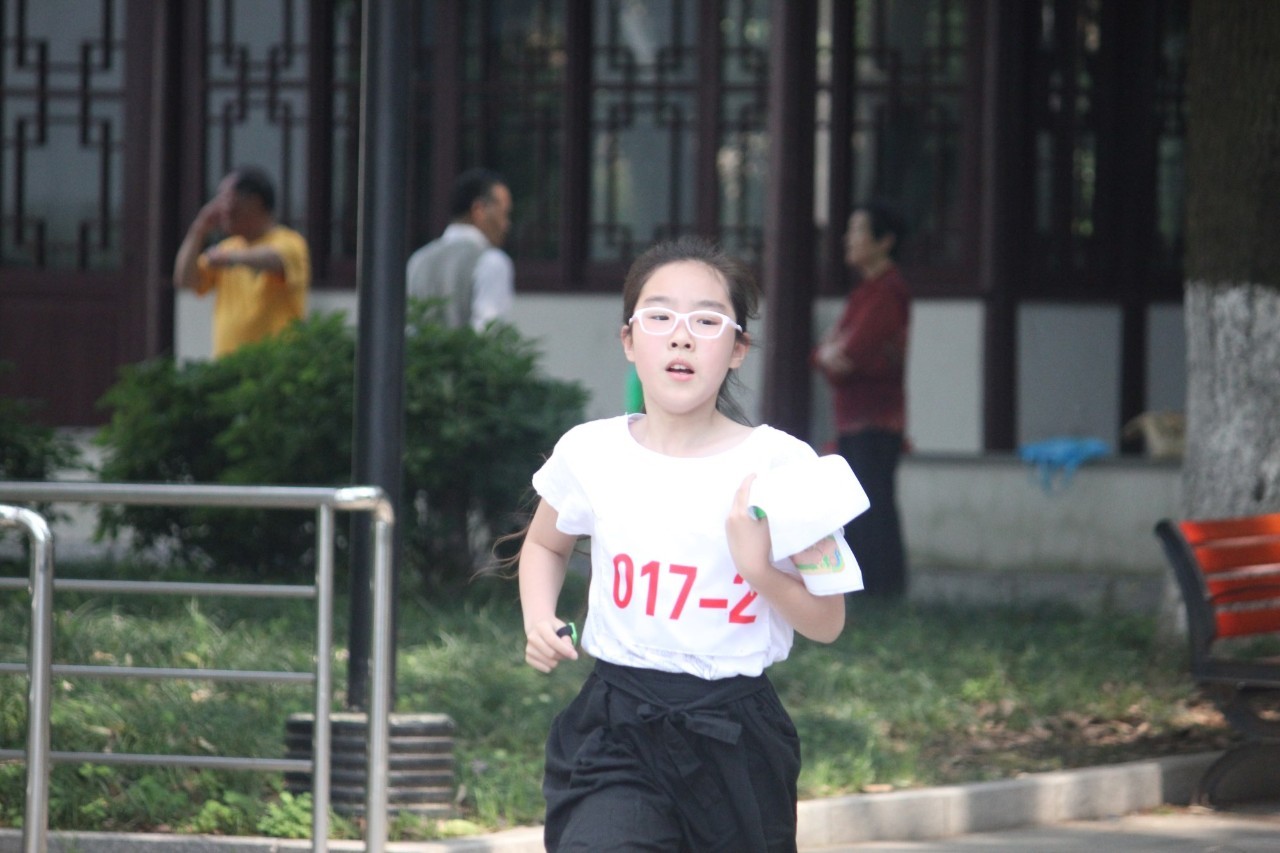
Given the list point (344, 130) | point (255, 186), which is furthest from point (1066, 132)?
point (255, 186)

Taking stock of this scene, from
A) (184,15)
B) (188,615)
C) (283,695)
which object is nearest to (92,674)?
(283,695)

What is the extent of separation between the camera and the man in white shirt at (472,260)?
1026 cm

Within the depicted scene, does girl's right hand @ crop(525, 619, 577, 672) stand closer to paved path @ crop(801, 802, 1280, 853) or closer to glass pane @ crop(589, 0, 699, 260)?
paved path @ crop(801, 802, 1280, 853)

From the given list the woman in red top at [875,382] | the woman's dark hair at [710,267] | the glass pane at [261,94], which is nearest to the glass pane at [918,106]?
the woman in red top at [875,382]

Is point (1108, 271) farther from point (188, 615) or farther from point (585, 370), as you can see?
point (188, 615)

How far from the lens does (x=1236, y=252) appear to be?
27.4 ft

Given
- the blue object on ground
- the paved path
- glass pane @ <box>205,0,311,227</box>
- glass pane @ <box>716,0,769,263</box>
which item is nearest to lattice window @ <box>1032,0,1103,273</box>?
the blue object on ground

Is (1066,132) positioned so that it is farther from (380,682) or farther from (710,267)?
(710,267)

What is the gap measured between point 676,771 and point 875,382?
6.90m

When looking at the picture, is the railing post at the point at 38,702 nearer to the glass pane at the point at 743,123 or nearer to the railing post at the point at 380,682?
the railing post at the point at 380,682

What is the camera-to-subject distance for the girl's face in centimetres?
377

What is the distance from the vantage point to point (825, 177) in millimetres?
13883

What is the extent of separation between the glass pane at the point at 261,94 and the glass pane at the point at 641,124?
6.91 ft

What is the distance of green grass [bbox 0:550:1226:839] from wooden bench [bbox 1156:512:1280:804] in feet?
1.68
